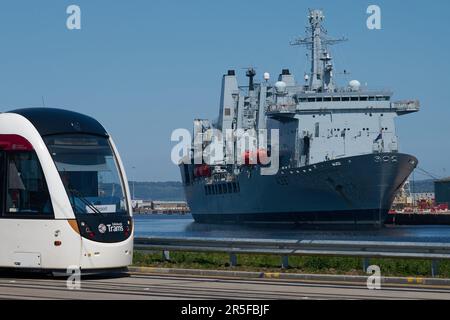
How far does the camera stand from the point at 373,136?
71562 millimetres

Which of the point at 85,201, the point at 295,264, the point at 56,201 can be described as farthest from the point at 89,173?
the point at 295,264

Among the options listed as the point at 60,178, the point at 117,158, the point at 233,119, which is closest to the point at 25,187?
the point at 60,178

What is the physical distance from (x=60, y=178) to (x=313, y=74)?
2633 inches

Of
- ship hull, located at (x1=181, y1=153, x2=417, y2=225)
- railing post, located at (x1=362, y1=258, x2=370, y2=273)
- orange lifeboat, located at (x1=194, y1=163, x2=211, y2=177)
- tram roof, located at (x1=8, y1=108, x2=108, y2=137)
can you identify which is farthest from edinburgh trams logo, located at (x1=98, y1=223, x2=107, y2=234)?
orange lifeboat, located at (x1=194, y1=163, x2=211, y2=177)

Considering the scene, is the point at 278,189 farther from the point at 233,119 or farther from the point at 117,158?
the point at 117,158

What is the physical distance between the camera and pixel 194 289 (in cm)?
1584

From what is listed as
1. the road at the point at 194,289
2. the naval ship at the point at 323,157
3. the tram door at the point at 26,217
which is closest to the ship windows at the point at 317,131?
the naval ship at the point at 323,157

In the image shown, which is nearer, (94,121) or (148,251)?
(94,121)

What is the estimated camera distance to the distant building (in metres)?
133

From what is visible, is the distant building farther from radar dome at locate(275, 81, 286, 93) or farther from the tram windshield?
the tram windshield

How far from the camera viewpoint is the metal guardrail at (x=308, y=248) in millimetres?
18641

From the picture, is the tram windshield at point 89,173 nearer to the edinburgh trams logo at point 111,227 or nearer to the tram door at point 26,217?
the edinburgh trams logo at point 111,227

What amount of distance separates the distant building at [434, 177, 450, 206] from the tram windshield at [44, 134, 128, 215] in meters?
119

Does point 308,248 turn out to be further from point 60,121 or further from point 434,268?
point 60,121
